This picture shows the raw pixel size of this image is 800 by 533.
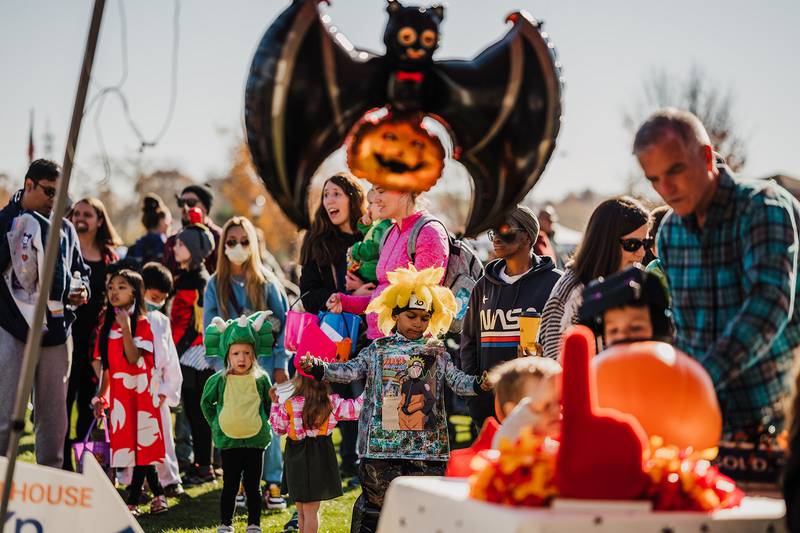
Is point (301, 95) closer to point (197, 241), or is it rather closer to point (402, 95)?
point (402, 95)

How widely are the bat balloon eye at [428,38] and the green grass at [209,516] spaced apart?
12.8 feet

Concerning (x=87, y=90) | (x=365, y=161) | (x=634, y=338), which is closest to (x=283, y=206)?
(x=365, y=161)

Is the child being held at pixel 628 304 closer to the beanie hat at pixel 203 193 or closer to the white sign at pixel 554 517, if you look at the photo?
the white sign at pixel 554 517

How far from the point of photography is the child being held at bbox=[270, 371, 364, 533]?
6000mm

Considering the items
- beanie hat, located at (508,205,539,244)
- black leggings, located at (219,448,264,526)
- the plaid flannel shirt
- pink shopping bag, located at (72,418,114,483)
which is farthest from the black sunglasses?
the plaid flannel shirt

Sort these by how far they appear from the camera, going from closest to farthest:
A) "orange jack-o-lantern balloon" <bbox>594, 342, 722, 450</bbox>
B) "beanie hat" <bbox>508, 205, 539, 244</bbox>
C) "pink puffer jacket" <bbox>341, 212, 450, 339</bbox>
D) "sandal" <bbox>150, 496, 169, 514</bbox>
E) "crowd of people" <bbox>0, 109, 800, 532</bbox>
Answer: "orange jack-o-lantern balloon" <bbox>594, 342, 722, 450</bbox> < "crowd of people" <bbox>0, 109, 800, 532</bbox> < "pink puffer jacket" <bbox>341, 212, 450, 339</bbox> < "beanie hat" <bbox>508, 205, 539, 244</bbox> < "sandal" <bbox>150, 496, 169, 514</bbox>

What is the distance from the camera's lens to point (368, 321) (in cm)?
594

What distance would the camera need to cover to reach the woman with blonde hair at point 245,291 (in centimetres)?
745

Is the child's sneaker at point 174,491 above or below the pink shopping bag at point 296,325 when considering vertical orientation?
below

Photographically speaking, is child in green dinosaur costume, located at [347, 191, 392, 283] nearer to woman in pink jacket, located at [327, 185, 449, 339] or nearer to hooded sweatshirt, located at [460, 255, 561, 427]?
woman in pink jacket, located at [327, 185, 449, 339]

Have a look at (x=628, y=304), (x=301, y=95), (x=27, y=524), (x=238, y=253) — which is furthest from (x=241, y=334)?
(x=628, y=304)

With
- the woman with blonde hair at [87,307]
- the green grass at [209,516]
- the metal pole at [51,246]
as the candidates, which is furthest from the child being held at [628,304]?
the woman with blonde hair at [87,307]

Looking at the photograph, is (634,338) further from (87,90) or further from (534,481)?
(87,90)

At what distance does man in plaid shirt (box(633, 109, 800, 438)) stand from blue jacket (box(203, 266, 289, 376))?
4.20 m
